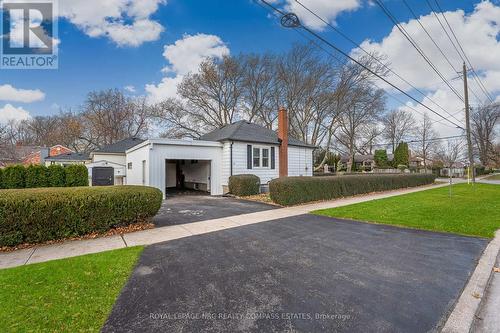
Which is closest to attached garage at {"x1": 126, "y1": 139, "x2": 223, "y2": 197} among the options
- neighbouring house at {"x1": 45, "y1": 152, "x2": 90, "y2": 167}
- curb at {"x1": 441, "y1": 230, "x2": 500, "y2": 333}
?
curb at {"x1": 441, "y1": 230, "x2": 500, "y2": 333}

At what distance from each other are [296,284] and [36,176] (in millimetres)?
15502

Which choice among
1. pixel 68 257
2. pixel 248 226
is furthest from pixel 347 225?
pixel 68 257

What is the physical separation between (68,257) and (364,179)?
48.3ft

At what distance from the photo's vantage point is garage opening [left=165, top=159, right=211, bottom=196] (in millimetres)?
15805

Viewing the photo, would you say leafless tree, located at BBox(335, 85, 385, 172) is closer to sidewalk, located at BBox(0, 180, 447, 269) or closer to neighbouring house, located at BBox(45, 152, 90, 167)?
sidewalk, located at BBox(0, 180, 447, 269)

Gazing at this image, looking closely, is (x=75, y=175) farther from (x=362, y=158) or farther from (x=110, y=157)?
(x=362, y=158)

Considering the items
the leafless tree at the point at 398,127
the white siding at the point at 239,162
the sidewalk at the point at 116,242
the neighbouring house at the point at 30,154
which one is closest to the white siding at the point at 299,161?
the white siding at the point at 239,162

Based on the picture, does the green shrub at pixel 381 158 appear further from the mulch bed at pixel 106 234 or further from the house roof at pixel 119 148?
the mulch bed at pixel 106 234

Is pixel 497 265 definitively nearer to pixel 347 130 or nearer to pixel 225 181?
pixel 225 181

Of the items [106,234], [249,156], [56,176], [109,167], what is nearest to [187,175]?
[109,167]

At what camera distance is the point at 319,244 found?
500cm

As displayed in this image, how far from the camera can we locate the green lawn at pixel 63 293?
2336 mm

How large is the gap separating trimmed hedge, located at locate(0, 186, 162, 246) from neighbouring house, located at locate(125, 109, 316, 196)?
6.24m

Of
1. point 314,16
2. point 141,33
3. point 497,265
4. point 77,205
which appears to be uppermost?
point 141,33
